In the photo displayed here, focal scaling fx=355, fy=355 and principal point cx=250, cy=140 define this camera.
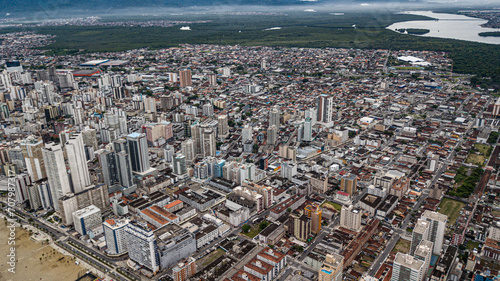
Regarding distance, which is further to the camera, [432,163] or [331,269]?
[432,163]

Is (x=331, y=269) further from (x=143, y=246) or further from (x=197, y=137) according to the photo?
(x=197, y=137)

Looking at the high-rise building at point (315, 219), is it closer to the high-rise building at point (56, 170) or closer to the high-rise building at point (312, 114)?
the high-rise building at point (56, 170)

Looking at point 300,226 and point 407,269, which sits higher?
point 407,269

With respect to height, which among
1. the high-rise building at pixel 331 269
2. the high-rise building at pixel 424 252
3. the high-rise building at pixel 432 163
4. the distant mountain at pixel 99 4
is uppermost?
the distant mountain at pixel 99 4

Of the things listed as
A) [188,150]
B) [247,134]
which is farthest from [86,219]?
[247,134]

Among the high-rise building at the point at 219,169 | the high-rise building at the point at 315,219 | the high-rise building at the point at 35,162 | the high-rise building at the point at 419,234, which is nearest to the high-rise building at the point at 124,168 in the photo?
the high-rise building at the point at 35,162
